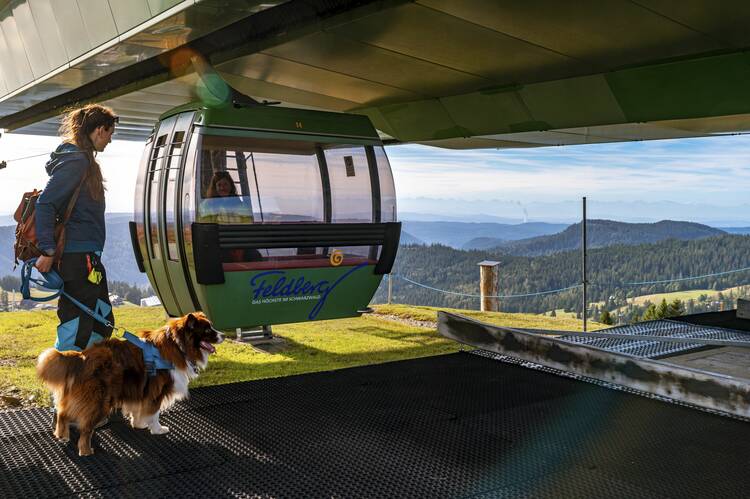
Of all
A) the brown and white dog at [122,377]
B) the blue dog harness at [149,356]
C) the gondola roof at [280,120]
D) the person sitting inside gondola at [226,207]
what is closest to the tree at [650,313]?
the gondola roof at [280,120]

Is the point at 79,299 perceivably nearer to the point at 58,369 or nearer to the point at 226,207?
the point at 58,369

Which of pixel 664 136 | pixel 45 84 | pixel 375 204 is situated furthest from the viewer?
pixel 45 84

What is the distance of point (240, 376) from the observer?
6984 mm

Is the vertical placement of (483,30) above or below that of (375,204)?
above

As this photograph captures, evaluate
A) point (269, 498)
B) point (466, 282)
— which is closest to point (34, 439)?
point (269, 498)

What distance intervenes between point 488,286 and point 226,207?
778 centimetres

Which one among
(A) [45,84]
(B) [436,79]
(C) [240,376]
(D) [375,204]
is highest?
(A) [45,84]

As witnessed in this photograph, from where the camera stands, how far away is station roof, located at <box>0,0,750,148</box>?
6113 mm

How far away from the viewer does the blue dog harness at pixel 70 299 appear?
4.28m

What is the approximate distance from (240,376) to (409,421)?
2.92m

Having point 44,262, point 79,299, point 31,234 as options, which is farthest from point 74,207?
point 79,299

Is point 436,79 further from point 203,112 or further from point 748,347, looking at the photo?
point 748,347

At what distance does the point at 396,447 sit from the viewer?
410 centimetres

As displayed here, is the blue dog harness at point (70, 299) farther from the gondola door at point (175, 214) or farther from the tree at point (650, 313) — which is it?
the tree at point (650, 313)
